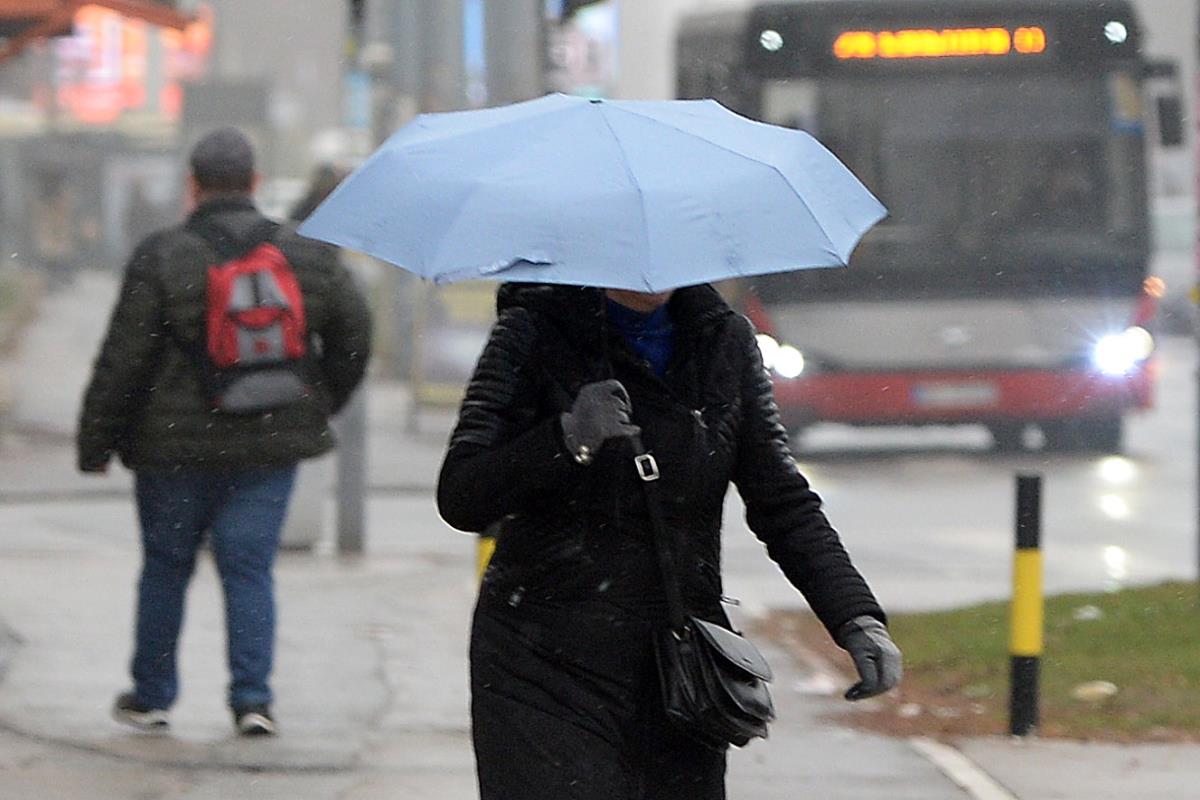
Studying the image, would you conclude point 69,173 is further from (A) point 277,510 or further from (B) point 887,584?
(A) point 277,510

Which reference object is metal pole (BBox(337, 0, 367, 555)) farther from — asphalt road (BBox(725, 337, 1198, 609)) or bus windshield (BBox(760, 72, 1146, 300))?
bus windshield (BBox(760, 72, 1146, 300))

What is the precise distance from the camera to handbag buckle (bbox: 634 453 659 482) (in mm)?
4008

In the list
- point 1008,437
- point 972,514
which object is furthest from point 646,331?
point 1008,437

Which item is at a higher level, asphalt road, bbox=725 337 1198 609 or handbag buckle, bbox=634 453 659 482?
handbag buckle, bbox=634 453 659 482

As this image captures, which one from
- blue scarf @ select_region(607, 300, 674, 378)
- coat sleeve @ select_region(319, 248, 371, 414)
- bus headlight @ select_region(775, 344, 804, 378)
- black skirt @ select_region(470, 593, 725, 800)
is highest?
blue scarf @ select_region(607, 300, 674, 378)

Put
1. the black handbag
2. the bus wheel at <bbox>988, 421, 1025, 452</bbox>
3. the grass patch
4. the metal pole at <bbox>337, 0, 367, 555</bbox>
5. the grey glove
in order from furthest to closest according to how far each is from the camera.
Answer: the bus wheel at <bbox>988, 421, 1025, 452</bbox>, the metal pole at <bbox>337, 0, 367, 555</bbox>, the grass patch, the grey glove, the black handbag

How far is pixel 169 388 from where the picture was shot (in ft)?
22.6

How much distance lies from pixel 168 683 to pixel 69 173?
41788mm

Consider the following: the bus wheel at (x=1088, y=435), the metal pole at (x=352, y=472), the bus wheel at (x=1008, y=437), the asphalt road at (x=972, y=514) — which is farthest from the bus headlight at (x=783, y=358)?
the metal pole at (x=352, y=472)

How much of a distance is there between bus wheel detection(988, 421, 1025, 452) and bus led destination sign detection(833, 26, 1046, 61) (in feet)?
9.33

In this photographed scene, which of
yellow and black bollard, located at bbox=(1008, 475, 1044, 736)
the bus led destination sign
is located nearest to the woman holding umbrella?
yellow and black bollard, located at bbox=(1008, 475, 1044, 736)

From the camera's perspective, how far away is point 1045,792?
6656mm

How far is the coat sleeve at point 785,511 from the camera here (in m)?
4.25

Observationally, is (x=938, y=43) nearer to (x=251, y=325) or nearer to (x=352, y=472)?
(x=352, y=472)
